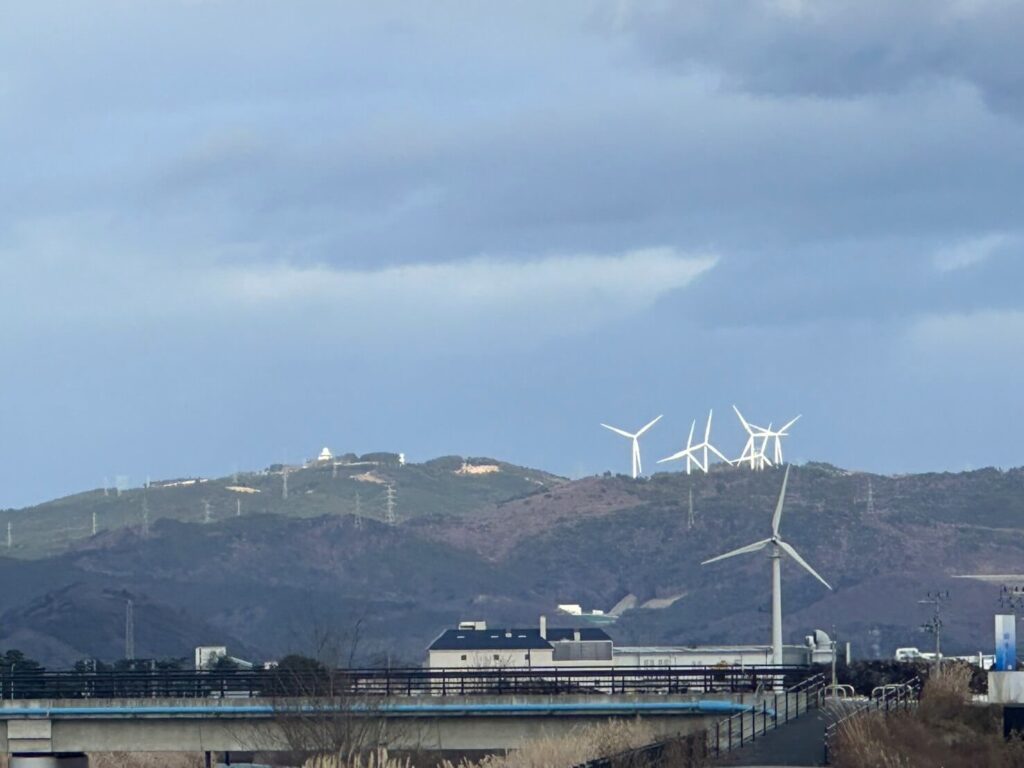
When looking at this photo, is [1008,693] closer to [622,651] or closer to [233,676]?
[233,676]

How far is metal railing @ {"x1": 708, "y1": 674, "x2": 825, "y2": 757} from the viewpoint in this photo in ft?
215

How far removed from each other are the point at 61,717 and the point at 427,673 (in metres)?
11.8

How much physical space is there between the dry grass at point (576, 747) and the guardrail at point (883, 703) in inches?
212

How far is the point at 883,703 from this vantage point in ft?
234

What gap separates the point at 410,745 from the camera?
76.2 metres

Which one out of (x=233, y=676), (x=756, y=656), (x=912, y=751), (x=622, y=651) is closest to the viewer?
(x=912, y=751)

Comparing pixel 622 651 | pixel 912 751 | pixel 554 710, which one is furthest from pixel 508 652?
pixel 912 751

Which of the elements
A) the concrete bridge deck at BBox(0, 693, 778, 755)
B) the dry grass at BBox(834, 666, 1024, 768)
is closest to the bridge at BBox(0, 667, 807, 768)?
the concrete bridge deck at BBox(0, 693, 778, 755)

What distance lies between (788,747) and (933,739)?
380 cm

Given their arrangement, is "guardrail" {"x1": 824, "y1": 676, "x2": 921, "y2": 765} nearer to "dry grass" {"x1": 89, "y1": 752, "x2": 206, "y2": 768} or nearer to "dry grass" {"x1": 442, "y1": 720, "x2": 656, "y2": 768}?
"dry grass" {"x1": 442, "y1": 720, "x2": 656, "y2": 768}

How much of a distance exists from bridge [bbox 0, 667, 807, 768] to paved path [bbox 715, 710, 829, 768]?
1604mm

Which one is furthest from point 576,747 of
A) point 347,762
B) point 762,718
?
point 762,718

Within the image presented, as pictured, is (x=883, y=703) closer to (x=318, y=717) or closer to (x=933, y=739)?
(x=933, y=739)

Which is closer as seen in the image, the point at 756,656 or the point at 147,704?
the point at 147,704
